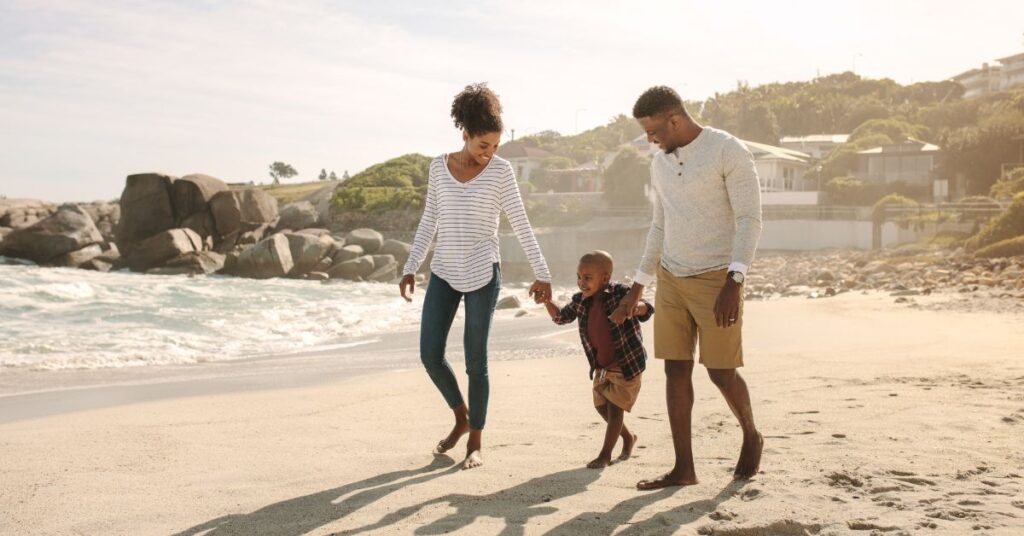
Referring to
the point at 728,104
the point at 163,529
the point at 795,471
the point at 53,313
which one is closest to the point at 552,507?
the point at 795,471

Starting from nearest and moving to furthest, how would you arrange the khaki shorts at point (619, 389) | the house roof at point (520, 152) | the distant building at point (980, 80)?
1. the khaki shorts at point (619, 389)
2. the house roof at point (520, 152)
3. the distant building at point (980, 80)

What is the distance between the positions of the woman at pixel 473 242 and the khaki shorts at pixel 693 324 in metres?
0.70

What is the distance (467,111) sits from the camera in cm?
455

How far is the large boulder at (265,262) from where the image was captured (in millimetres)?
30156

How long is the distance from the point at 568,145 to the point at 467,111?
80294mm

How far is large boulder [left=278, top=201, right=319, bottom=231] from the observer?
4106 cm

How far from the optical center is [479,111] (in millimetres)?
4531

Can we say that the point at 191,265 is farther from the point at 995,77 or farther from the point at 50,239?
the point at 995,77

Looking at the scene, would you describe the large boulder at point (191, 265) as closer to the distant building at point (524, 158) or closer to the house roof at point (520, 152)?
the distant building at point (524, 158)

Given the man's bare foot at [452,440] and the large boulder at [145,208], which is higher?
the large boulder at [145,208]

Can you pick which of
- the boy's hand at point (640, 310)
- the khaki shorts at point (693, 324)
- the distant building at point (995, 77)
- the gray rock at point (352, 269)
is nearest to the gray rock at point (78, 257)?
the gray rock at point (352, 269)

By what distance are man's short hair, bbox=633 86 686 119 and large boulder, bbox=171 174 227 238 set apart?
115 feet

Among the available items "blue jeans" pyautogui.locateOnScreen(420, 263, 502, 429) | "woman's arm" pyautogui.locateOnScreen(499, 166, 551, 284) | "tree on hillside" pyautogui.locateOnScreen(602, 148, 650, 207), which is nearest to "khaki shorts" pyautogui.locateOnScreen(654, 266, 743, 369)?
"woman's arm" pyautogui.locateOnScreen(499, 166, 551, 284)

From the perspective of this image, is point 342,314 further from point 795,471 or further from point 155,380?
point 795,471
